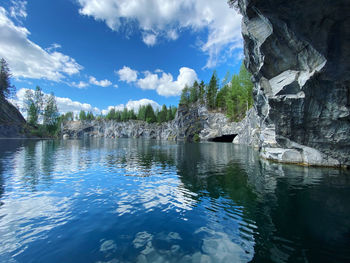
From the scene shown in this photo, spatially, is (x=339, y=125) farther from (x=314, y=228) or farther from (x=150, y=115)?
(x=150, y=115)

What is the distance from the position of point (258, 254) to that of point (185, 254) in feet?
8.56

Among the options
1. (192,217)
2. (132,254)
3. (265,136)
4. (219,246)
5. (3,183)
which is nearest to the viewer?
(132,254)

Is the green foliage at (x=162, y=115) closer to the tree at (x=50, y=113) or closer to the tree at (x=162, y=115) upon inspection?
the tree at (x=162, y=115)

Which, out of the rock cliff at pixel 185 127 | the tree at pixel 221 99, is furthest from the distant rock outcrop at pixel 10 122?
the tree at pixel 221 99

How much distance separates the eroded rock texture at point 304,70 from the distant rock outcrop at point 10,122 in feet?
335

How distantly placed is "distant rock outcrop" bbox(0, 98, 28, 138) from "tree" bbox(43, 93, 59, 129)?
11.6 metres

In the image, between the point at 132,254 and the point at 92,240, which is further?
the point at 92,240

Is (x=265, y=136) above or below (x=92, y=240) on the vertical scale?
above

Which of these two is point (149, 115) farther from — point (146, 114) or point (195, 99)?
point (195, 99)

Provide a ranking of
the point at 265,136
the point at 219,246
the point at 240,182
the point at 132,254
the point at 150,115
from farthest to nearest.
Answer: the point at 150,115 → the point at 265,136 → the point at 240,182 → the point at 219,246 → the point at 132,254

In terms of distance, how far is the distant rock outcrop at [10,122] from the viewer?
73944 millimetres

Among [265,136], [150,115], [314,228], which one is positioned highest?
[150,115]

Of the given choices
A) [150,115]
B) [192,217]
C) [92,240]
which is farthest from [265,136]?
[150,115]

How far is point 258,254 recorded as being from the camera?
5.73m
